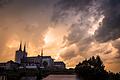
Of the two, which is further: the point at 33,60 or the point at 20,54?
the point at 20,54

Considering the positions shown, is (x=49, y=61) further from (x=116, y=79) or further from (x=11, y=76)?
(x=116, y=79)

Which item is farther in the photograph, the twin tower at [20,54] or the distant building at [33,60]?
the twin tower at [20,54]

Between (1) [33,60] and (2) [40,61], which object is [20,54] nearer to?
(1) [33,60]

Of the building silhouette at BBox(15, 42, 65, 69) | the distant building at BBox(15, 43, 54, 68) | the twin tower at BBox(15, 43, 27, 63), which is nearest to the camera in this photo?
the distant building at BBox(15, 43, 54, 68)

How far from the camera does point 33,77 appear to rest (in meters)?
94.9

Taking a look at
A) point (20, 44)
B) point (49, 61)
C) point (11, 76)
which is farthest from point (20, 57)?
point (11, 76)

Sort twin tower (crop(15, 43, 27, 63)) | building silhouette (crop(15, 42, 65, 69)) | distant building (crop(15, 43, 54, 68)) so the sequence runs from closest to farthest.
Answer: distant building (crop(15, 43, 54, 68)) < building silhouette (crop(15, 42, 65, 69)) < twin tower (crop(15, 43, 27, 63))

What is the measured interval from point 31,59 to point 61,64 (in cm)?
2198

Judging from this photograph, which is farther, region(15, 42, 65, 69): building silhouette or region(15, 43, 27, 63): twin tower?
region(15, 43, 27, 63): twin tower

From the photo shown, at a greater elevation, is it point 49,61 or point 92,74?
point 49,61

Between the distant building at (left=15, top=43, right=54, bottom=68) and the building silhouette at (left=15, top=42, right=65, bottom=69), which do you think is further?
the building silhouette at (left=15, top=42, right=65, bottom=69)

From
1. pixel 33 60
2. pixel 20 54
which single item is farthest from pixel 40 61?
pixel 20 54

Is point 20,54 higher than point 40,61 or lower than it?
higher

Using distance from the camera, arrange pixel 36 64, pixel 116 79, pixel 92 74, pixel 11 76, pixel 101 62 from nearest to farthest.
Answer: pixel 92 74 → pixel 116 79 → pixel 101 62 → pixel 11 76 → pixel 36 64
